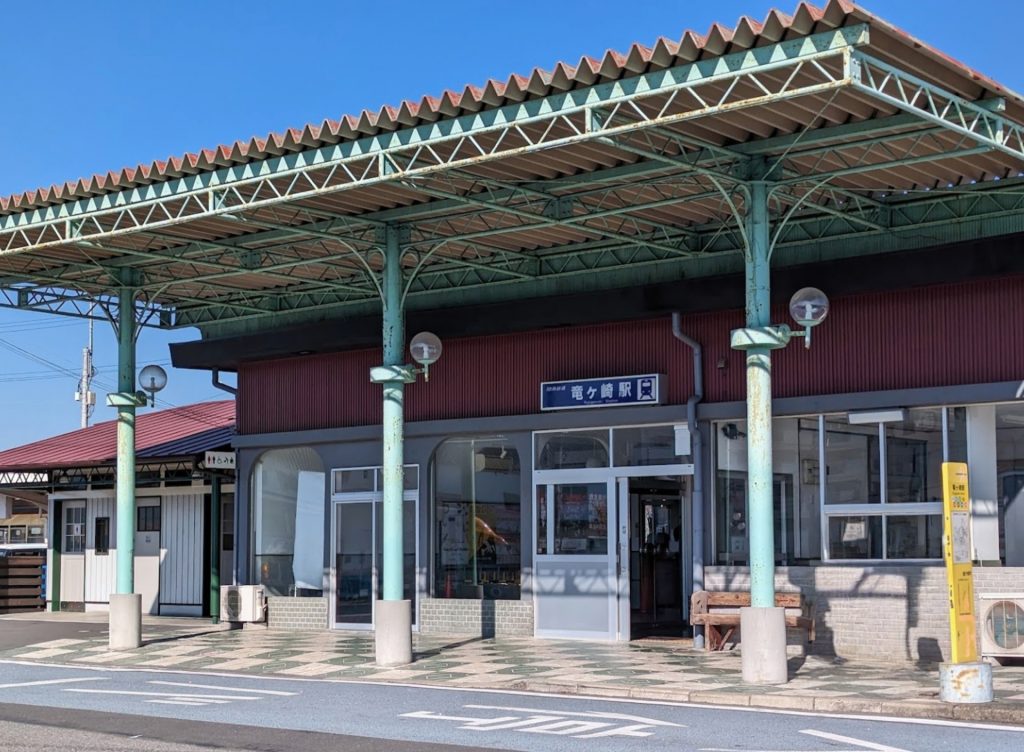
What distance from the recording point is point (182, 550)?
85.5 ft

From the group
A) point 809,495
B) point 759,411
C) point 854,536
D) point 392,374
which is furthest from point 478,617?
point 759,411

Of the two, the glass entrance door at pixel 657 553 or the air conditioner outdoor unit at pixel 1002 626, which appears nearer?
the air conditioner outdoor unit at pixel 1002 626

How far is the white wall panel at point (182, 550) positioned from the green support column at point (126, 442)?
6007 millimetres

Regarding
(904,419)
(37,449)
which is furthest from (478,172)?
(37,449)

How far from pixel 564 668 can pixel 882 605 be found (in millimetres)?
3843

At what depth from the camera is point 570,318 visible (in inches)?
754

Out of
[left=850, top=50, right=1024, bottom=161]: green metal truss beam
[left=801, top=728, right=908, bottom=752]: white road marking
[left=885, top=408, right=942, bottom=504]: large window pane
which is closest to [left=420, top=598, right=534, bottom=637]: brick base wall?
[left=885, top=408, right=942, bottom=504]: large window pane

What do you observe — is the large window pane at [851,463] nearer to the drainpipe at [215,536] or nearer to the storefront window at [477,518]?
the storefront window at [477,518]

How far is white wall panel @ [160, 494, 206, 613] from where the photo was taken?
25766 mm

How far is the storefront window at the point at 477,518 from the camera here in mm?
19906

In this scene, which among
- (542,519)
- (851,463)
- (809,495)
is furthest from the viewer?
(542,519)

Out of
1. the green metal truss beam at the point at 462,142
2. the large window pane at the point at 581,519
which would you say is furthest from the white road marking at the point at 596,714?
the large window pane at the point at 581,519

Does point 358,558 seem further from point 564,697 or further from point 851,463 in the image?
point 564,697

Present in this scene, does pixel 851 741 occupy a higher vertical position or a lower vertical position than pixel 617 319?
lower
